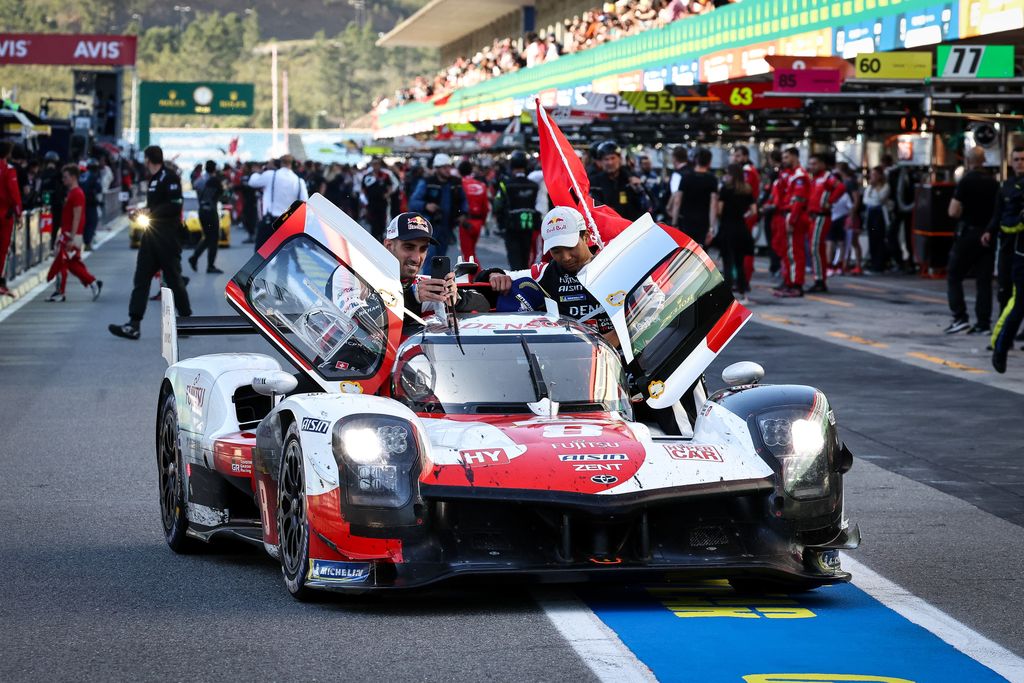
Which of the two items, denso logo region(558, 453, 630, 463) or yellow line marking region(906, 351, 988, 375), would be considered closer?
denso logo region(558, 453, 630, 463)

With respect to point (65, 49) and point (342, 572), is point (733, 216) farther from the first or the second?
point (65, 49)

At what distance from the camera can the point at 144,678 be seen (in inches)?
215

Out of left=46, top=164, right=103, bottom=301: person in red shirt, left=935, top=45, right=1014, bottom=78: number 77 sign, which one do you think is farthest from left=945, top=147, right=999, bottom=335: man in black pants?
left=46, top=164, right=103, bottom=301: person in red shirt

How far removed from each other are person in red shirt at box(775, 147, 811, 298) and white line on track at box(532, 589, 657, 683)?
1738 cm

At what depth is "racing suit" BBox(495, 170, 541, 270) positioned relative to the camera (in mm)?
23234

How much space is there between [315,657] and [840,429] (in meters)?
6.84

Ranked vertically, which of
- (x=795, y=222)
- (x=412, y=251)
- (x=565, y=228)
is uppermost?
(x=565, y=228)

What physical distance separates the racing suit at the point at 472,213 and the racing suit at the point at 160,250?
24.0 feet

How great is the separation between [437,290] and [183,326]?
61.2 inches

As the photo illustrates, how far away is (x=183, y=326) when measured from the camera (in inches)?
355

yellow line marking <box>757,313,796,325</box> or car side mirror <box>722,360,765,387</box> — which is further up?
car side mirror <box>722,360,765,387</box>

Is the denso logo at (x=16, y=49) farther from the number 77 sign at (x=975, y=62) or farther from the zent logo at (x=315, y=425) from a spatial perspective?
the zent logo at (x=315, y=425)

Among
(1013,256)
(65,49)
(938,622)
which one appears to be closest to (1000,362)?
(1013,256)

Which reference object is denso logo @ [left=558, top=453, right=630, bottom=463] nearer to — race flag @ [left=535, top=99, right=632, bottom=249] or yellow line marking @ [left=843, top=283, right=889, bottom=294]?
race flag @ [left=535, top=99, right=632, bottom=249]
